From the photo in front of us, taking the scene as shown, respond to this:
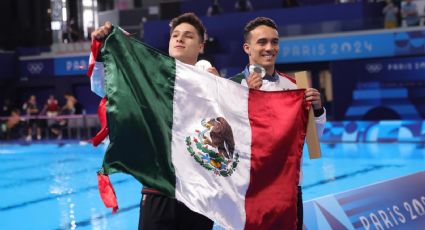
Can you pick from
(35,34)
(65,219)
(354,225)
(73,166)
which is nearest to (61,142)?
(73,166)

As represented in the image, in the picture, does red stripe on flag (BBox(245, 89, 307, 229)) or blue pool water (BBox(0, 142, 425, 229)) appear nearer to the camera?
red stripe on flag (BBox(245, 89, 307, 229))

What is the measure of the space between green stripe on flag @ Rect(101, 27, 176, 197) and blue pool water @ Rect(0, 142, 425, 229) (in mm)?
3213

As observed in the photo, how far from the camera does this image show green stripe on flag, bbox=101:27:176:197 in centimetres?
264

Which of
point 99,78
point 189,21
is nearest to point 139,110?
point 99,78

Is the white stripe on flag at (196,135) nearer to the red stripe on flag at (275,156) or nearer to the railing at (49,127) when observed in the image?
the red stripe on flag at (275,156)

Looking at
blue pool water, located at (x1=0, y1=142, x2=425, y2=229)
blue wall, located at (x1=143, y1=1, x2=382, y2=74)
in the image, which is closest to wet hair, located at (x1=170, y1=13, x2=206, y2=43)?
blue pool water, located at (x1=0, y1=142, x2=425, y2=229)

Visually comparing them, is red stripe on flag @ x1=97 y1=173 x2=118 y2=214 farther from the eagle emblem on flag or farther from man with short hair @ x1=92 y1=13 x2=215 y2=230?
the eagle emblem on flag

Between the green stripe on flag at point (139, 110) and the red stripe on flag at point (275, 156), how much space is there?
17.6 inches

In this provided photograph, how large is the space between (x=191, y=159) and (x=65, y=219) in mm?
4012

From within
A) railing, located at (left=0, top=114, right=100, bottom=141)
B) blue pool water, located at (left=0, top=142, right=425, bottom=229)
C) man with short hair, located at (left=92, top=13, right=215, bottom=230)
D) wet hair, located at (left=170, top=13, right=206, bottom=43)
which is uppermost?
wet hair, located at (left=170, top=13, right=206, bottom=43)

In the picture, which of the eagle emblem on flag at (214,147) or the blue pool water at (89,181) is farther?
the blue pool water at (89,181)

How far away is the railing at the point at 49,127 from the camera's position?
63.5 feet

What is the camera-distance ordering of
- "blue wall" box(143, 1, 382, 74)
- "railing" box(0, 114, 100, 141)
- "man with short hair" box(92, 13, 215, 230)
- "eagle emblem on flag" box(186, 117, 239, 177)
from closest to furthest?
"man with short hair" box(92, 13, 215, 230)
"eagle emblem on flag" box(186, 117, 239, 177)
"blue wall" box(143, 1, 382, 74)
"railing" box(0, 114, 100, 141)

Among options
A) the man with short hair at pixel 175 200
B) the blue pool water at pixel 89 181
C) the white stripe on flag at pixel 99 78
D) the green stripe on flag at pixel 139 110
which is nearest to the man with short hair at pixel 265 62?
the man with short hair at pixel 175 200
